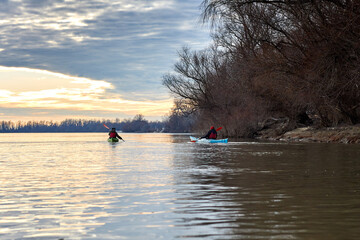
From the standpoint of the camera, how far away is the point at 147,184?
37.8 feet

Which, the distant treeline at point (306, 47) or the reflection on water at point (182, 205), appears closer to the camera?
the reflection on water at point (182, 205)

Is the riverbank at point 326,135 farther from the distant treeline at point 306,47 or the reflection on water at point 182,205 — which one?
the reflection on water at point 182,205

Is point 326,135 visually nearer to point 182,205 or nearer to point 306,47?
point 306,47

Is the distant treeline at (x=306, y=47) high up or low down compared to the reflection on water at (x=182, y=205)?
up

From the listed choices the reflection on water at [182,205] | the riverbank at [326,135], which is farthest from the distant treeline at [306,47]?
the reflection on water at [182,205]

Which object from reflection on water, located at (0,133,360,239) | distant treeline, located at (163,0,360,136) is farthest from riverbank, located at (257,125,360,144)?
reflection on water, located at (0,133,360,239)

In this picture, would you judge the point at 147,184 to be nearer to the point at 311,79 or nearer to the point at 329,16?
the point at 329,16

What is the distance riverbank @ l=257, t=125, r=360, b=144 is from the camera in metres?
35.4

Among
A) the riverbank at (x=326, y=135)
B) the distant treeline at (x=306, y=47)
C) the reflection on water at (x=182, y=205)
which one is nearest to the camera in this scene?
the reflection on water at (x=182, y=205)

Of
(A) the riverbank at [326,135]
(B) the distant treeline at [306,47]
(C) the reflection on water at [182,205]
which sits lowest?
(C) the reflection on water at [182,205]

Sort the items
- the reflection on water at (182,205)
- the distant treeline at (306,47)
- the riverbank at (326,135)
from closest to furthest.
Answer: the reflection on water at (182,205) → the distant treeline at (306,47) → the riverbank at (326,135)

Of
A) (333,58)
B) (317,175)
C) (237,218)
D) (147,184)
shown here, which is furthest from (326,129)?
(237,218)

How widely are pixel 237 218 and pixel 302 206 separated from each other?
1642 millimetres

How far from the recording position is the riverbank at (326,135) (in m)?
35.4
